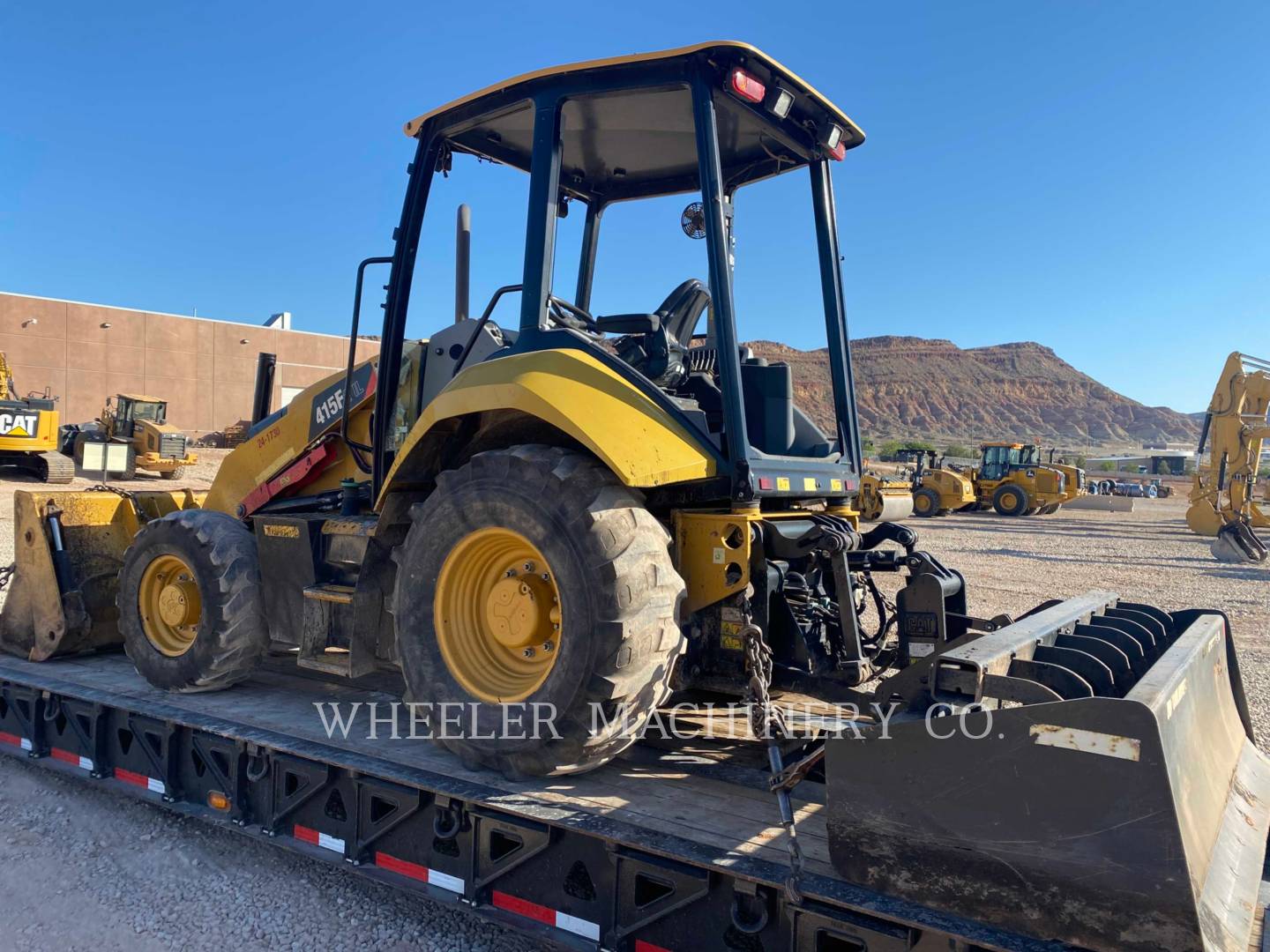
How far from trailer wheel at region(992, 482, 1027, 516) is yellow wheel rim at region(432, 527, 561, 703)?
29.0m

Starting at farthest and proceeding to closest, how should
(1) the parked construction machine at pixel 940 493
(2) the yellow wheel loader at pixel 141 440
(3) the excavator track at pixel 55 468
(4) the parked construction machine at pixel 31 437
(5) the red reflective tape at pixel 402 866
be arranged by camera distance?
(2) the yellow wheel loader at pixel 141 440, (1) the parked construction machine at pixel 940 493, (3) the excavator track at pixel 55 468, (4) the parked construction machine at pixel 31 437, (5) the red reflective tape at pixel 402 866

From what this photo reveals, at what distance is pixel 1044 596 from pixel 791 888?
10.7m

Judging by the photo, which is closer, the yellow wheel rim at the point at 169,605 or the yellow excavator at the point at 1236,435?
the yellow wheel rim at the point at 169,605

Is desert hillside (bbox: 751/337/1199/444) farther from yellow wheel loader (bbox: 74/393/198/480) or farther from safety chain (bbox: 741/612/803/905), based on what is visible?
safety chain (bbox: 741/612/803/905)

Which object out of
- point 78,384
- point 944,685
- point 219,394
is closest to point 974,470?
point 944,685

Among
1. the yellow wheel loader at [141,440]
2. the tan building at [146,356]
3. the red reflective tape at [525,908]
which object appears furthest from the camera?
the tan building at [146,356]

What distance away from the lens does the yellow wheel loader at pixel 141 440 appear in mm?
29250

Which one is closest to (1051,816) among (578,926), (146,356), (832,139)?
(578,926)

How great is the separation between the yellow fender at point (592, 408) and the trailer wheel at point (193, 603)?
72.3 inches

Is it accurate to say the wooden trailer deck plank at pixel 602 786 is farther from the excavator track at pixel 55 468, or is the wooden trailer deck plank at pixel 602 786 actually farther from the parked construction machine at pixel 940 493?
the parked construction machine at pixel 940 493

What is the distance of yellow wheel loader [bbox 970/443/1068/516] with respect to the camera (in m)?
29.7

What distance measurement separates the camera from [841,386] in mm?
4668

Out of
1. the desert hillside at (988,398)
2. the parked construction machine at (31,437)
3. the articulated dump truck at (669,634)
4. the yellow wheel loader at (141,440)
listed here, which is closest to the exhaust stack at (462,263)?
the articulated dump truck at (669,634)

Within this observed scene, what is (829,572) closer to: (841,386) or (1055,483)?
(841,386)
